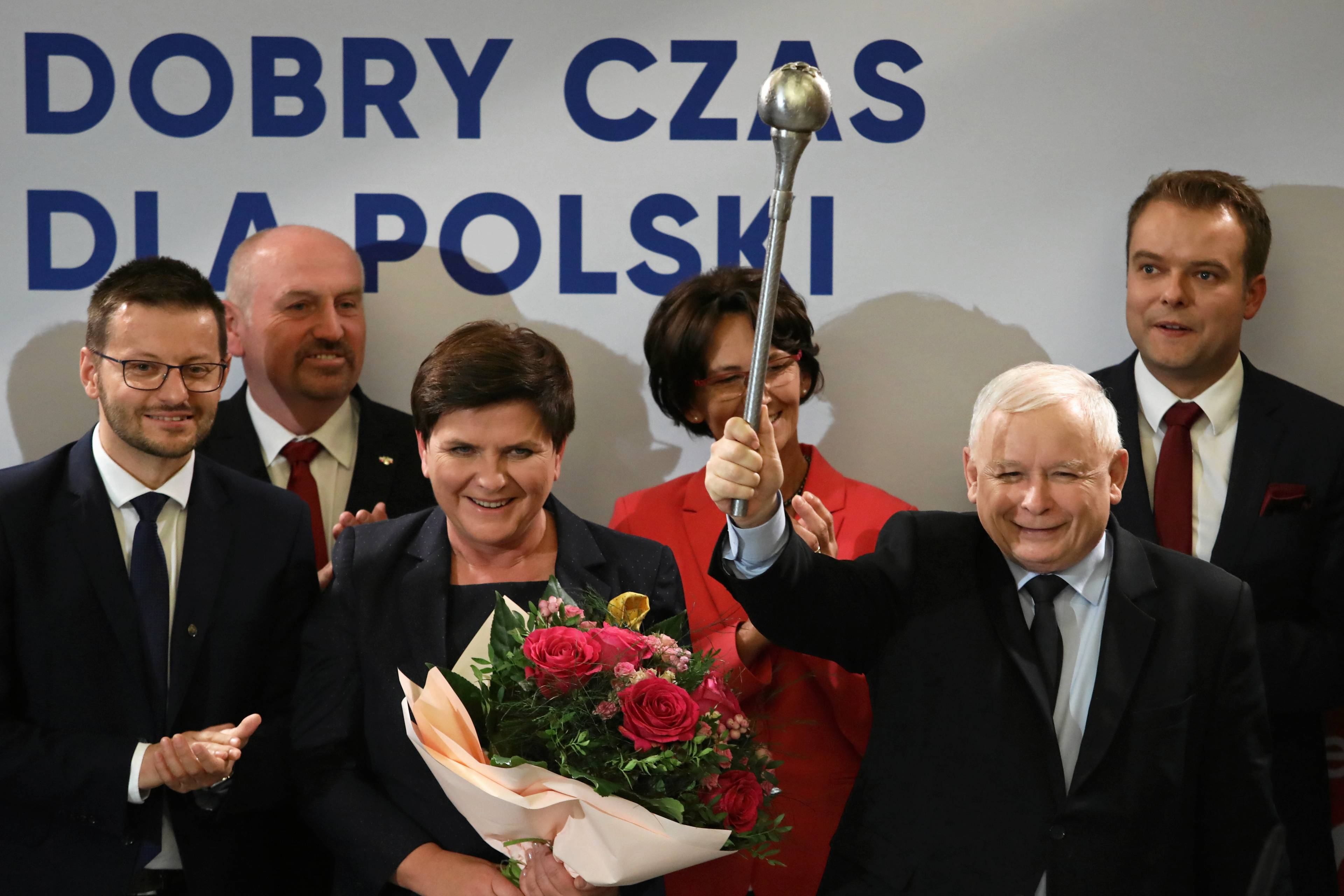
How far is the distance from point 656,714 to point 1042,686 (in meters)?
0.66

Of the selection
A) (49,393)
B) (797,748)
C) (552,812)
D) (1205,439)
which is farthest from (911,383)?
(49,393)

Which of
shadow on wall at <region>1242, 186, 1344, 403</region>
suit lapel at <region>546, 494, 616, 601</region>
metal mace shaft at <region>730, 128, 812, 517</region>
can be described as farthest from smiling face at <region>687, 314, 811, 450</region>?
shadow on wall at <region>1242, 186, 1344, 403</region>

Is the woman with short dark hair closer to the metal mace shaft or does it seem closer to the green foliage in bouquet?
the green foliage in bouquet

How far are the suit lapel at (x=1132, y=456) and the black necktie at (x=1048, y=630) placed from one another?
105 cm

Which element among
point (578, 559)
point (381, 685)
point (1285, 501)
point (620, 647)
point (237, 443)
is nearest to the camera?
point (620, 647)

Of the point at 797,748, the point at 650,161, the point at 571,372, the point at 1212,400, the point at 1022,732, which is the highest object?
the point at 650,161

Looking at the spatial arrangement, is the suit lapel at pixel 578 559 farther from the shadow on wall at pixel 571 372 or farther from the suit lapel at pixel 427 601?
the shadow on wall at pixel 571 372

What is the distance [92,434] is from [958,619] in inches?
73.6

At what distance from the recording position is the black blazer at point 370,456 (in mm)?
3408

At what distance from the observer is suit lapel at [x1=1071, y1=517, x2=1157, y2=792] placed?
83.7 inches

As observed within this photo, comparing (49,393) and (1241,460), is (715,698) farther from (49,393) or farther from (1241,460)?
(49,393)

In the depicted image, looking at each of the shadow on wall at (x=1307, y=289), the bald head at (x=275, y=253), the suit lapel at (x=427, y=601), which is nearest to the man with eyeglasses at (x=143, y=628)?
the suit lapel at (x=427, y=601)

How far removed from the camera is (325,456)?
3516mm

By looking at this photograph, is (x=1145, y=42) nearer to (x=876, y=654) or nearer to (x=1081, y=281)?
(x=1081, y=281)
